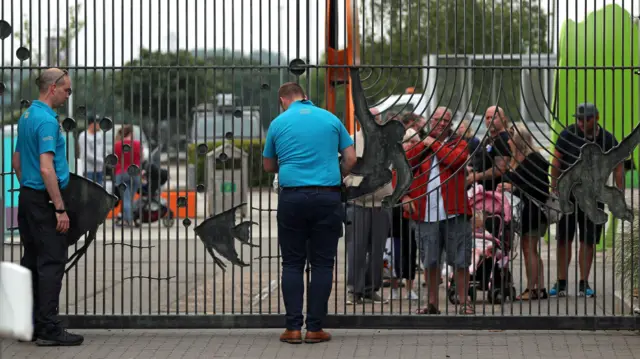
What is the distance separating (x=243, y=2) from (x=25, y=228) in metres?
2.12

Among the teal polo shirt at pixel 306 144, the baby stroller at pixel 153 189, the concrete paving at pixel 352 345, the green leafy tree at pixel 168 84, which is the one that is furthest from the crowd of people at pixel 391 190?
the baby stroller at pixel 153 189

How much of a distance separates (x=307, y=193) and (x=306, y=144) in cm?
32

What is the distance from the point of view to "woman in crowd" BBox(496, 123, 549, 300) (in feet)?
27.9

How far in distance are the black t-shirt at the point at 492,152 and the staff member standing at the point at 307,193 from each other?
39.4 inches

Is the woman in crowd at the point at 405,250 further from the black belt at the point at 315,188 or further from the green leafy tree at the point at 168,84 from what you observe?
the green leafy tree at the point at 168,84

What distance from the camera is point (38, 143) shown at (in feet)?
25.7

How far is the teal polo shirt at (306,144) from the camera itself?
7.97 metres

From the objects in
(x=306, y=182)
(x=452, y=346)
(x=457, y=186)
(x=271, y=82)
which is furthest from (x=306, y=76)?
(x=452, y=346)

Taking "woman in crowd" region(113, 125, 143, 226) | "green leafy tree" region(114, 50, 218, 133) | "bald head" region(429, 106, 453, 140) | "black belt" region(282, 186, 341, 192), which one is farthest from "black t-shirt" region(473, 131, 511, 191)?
"woman in crowd" region(113, 125, 143, 226)

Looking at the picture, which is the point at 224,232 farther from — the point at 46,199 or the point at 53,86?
the point at 53,86

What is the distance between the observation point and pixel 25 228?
26.3ft

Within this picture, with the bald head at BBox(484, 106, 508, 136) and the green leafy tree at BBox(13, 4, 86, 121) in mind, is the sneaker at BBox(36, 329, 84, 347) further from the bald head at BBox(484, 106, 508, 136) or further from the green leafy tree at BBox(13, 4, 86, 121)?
the bald head at BBox(484, 106, 508, 136)

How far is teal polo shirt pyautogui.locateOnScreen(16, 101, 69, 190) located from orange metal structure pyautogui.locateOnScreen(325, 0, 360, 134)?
1868 mm

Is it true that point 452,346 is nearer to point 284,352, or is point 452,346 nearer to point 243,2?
point 284,352
